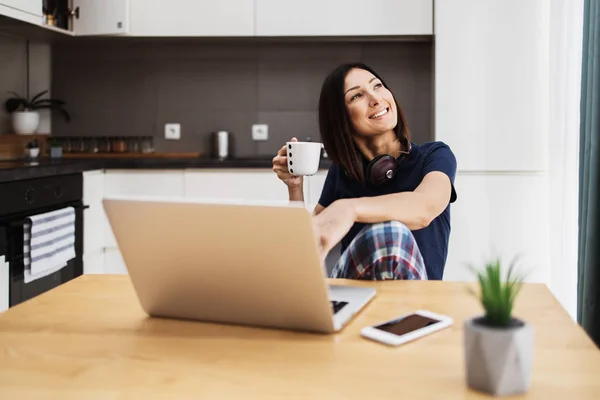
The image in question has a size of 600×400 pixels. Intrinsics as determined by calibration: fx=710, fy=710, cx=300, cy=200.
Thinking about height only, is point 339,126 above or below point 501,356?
above

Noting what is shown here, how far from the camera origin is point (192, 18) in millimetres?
3582

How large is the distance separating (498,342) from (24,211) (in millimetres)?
2438

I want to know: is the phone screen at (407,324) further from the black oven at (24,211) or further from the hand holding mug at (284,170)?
the black oven at (24,211)

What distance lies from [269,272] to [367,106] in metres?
1.00

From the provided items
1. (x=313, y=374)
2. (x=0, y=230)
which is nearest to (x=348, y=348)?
(x=313, y=374)

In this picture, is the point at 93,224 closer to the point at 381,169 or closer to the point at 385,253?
the point at 381,169

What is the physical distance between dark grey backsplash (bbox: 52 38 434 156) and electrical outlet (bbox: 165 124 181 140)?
25 millimetres

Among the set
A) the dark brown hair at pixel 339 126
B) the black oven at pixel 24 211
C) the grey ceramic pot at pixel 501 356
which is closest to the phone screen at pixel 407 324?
the grey ceramic pot at pixel 501 356

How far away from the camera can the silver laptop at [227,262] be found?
0.91 m

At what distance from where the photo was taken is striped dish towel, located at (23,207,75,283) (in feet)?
9.14

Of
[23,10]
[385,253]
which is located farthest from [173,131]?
[385,253]

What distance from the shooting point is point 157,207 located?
0.96 meters

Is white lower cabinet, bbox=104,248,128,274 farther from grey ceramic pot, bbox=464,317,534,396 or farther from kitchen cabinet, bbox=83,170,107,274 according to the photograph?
grey ceramic pot, bbox=464,317,534,396

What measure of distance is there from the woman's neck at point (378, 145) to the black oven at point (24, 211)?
1.45 metres
